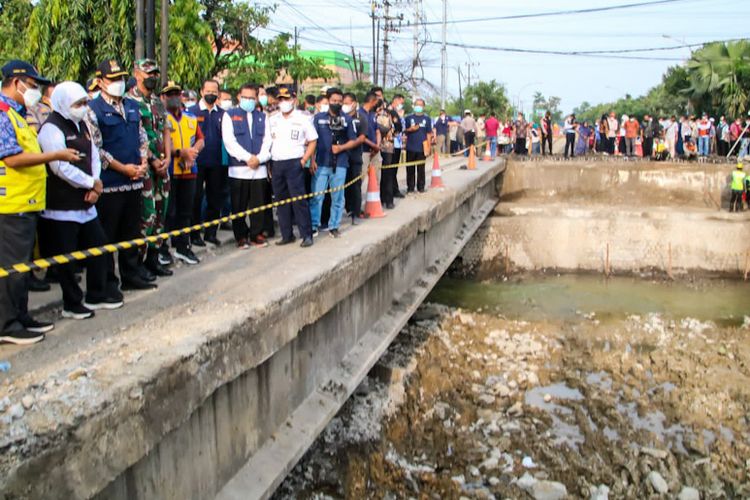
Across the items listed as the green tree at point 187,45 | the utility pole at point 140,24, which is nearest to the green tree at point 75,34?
the green tree at point 187,45

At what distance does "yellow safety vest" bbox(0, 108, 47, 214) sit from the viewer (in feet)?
11.7

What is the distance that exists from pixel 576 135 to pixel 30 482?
76.7 feet

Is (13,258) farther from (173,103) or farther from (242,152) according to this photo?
(242,152)

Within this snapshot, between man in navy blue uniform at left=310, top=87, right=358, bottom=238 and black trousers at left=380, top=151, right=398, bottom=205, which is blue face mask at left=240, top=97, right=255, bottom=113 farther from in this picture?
black trousers at left=380, top=151, right=398, bottom=205

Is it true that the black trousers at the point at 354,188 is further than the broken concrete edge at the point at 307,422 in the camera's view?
Yes

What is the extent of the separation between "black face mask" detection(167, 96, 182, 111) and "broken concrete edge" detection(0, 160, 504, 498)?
2.36m

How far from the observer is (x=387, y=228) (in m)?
7.53

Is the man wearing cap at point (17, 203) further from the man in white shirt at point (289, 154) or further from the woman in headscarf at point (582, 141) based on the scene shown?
the woman in headscarf at point (582, 141)

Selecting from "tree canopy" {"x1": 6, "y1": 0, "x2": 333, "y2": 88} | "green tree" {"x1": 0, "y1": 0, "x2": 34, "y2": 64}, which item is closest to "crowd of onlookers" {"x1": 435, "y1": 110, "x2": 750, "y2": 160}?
"tree canopy" {"x1": 6, "y1": 0, "x2": 333, "y2": 88}

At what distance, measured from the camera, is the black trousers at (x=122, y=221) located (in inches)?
188

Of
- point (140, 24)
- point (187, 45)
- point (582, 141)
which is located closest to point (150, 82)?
point (140, 24)

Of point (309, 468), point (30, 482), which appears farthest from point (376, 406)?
point (30, 482)

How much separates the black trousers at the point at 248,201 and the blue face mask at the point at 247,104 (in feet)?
2.41

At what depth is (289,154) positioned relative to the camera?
21.7 feet
